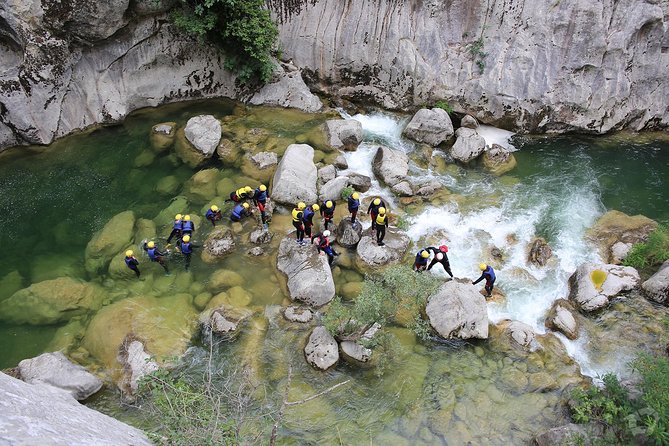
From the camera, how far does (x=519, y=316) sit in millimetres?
13375

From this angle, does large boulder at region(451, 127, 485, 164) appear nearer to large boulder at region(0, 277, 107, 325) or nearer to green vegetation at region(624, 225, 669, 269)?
green vegetation at region(624, 225, 669, 269)

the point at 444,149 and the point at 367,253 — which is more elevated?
the point at 444,149

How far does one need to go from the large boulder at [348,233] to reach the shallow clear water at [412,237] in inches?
48.3

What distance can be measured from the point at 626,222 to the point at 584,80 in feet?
20.6

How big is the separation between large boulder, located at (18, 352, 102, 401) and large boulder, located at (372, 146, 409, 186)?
36.8 ft

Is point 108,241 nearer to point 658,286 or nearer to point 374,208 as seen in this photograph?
point 374,208

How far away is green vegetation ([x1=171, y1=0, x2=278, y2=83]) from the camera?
57.2 ft

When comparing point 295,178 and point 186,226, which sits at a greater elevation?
point 295,178

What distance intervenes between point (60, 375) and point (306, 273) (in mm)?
6680

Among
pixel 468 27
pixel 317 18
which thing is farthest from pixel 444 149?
pixel 317 18

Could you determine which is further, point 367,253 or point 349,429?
point 367,253

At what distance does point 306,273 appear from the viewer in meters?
13.6

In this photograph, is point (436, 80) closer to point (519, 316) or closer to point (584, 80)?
point (584, 80)

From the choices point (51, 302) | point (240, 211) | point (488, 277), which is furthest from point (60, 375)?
point (488, 277)
